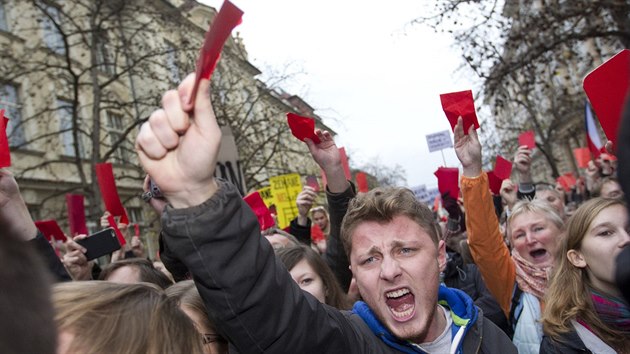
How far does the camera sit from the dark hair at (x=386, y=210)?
90.5 inches

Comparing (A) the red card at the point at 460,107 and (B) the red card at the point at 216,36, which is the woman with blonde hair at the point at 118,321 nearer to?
(B) the red card at the point at 216,36

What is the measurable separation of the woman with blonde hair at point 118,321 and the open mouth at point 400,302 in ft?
3.60

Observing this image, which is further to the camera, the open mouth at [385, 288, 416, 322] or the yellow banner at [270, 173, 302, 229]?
the yellow banner at [270, 173, 302, 229]

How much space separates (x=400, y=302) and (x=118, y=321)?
1362 mm

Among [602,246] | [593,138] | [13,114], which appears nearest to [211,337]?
[602,246]

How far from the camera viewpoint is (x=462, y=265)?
4.12 meters

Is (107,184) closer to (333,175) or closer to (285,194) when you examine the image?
(333,175)

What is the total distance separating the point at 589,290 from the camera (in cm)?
268

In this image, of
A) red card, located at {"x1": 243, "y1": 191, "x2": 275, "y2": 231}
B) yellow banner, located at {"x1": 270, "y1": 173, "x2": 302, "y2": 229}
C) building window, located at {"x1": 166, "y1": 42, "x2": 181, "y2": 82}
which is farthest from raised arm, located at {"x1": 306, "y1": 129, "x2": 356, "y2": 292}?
building window, located at {"x1": 166, "y1": 42, "x2": 181, "y2": 82}

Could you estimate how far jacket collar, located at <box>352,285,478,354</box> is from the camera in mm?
2115

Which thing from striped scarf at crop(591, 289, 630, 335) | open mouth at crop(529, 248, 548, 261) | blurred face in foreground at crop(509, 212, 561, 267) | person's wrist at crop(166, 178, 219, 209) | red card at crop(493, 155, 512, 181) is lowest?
striped scarf at crop(591, 289, 630, 335)

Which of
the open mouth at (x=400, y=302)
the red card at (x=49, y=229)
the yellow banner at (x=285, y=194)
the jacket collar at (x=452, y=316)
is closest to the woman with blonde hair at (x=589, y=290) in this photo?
the jacket collar at (x=452, y=316)

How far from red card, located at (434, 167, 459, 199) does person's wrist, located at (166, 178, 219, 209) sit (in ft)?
13.7

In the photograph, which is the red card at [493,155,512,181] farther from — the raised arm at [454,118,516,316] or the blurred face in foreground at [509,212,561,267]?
the raised arm at [454,118,516,316]
